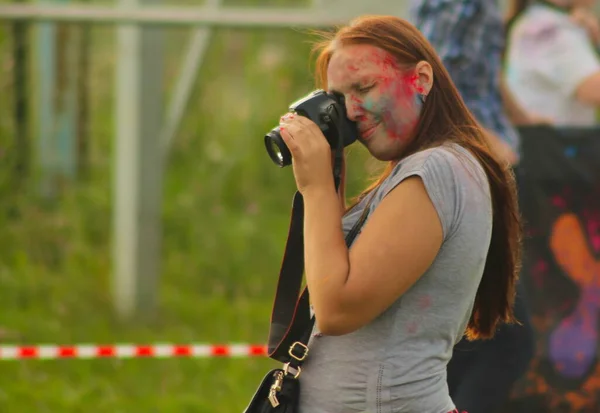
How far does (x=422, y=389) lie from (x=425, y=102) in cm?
59

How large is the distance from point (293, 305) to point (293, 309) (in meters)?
0.01

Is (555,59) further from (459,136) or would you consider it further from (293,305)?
(293,305)

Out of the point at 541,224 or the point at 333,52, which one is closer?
the point at 333,52

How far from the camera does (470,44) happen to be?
387cm

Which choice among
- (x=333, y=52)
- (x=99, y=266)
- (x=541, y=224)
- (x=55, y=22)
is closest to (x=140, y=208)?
(x=99, y=266)

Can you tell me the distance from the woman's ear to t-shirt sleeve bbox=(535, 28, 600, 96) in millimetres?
2638

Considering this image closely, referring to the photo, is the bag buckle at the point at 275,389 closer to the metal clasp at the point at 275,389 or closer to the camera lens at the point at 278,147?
the metal clasp at the point at 275,389

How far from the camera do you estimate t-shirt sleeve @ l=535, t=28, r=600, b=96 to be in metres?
4.94

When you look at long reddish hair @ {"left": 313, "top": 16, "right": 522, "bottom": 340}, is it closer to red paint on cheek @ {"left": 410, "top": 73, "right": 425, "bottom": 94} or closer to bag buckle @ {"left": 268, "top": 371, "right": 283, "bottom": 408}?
red paint on cheek @ {"left": 410, "top": 73, "right": 425, "bottom": 94}

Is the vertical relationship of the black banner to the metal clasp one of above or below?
below

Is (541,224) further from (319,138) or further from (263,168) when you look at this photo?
(319,138)

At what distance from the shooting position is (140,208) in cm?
637

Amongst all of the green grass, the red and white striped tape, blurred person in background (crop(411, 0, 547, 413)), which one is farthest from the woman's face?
the green grass

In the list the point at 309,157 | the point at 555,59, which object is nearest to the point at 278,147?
the point at 309,157
